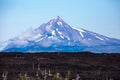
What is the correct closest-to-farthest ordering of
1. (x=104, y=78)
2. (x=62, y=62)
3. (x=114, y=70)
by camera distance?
(x=104, y=78)
(x=114, y=70)
(x=62, y=62)

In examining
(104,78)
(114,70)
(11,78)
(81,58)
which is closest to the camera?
(11,78)

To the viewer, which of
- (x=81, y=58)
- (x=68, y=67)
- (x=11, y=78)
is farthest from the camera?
(x=81, y=58)

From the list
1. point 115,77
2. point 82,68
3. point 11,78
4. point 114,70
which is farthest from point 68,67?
point 11,78

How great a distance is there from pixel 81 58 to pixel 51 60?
1908 mm

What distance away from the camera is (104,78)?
43.1ft

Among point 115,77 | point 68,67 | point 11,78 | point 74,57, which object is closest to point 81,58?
point 74,57

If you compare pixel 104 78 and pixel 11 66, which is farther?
pixel 11 66

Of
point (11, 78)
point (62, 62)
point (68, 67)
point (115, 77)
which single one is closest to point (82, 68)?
point (68, 67)

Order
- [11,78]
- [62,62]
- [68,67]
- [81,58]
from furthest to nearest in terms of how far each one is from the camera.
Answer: [81,58] < [62,62] < [68,67] < [11,78]

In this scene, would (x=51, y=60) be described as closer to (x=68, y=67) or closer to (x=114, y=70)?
(x=68, y=67)

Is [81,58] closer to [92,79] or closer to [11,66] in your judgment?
[11,66]

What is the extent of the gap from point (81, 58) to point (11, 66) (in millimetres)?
4845

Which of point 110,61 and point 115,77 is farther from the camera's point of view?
point 110,61

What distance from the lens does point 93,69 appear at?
16.3 metres
